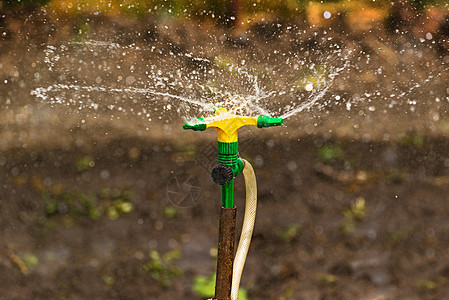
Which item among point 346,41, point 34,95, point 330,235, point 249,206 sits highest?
point 346,41

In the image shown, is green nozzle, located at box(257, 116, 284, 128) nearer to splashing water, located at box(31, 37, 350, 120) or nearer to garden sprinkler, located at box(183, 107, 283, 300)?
garden sprinkler, located at box(183, 107, 283, 300)

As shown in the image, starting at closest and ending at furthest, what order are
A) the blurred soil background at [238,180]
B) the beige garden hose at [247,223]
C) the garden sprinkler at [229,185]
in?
the garden sprinkler at [229,185] → the beige garden hose at [247,223] → the blurred soil background at [238,180]

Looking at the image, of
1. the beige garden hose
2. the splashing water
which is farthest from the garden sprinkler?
the splashing water

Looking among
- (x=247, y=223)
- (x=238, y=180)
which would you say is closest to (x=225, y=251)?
(x=247, y=223)

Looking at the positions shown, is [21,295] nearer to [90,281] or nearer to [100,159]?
[90,281]

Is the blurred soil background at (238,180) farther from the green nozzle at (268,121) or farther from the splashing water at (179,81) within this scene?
the green nozzle at (268,121)

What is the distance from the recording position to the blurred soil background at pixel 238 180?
1044 mm

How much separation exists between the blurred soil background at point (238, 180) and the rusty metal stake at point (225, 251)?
0.31 metres

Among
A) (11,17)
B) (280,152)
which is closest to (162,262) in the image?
(280,152)

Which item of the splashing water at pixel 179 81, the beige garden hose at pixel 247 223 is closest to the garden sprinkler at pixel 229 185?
the beige garden hose at pixel 247 223

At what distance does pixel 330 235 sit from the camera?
1.16m

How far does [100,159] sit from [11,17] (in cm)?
37

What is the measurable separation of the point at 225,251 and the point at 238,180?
318 mm

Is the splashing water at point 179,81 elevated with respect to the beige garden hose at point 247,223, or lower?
elevated
